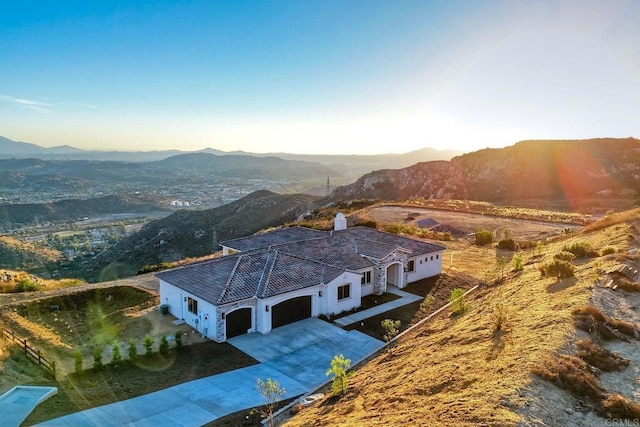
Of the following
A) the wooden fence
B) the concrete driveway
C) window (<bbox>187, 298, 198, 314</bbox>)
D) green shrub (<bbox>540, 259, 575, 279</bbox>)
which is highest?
green shrub (<bbox>540, 259, 575, 279</bbox>)

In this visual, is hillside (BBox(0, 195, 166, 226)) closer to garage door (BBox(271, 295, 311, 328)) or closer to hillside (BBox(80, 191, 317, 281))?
hillside (BBox(80, 191, 317, 281))

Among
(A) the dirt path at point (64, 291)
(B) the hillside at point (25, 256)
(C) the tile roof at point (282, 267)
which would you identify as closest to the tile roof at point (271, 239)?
(C) the tile roof at point (282, 267)

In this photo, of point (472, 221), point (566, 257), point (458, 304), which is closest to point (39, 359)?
point (458, 304)

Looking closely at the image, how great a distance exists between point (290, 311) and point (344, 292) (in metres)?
3.74

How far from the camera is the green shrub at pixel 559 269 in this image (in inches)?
784

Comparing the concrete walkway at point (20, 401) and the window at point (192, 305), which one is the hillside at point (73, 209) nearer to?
the window at point (192, 305)

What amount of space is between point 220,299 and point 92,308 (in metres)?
11.5

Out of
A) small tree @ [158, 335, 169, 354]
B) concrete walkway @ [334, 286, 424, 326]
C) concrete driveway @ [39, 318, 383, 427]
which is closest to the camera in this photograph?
concrete driveway @ [39, 318, 383, 427]

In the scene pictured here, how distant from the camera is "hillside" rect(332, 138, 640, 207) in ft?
273

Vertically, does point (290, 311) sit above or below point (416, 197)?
below

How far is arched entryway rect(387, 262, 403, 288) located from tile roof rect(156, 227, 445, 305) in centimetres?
127

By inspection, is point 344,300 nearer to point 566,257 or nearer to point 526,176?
point 566,257

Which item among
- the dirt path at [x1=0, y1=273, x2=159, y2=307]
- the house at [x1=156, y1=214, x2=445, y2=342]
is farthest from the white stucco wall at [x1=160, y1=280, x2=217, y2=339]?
the dirt path at [x1=0, y1=273, x2=159, y2=307]

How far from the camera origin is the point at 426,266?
103ft
